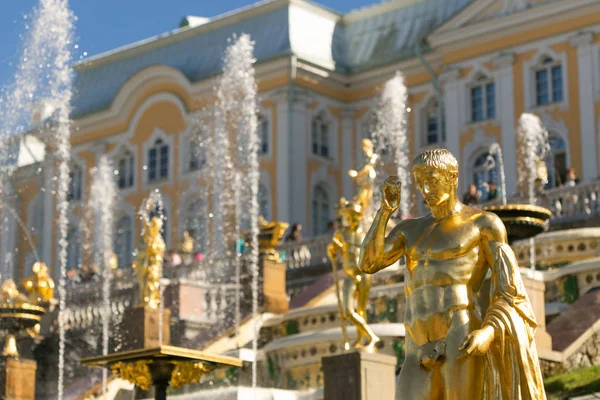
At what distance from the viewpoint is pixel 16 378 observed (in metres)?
18.9

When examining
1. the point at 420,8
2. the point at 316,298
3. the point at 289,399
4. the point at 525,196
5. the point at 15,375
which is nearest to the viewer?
the point at 289,399

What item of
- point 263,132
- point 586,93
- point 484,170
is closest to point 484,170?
point 484,170

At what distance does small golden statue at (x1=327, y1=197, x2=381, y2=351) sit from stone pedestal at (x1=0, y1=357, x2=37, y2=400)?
498 cm

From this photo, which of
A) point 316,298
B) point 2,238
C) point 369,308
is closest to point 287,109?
point 2,238

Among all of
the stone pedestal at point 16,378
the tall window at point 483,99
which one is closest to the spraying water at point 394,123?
the tall window at point 483,99

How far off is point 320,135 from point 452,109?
4.03 m

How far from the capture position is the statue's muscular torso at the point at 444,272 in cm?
803

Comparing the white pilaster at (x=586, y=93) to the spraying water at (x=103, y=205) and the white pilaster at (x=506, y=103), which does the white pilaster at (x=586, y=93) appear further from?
the spraying water at (x=103, y=205)

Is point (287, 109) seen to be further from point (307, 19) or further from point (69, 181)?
point (69, 181)

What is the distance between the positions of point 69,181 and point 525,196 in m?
19.6

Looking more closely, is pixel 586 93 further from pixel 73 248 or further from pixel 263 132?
pixel 73 248

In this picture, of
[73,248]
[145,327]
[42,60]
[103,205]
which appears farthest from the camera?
[103,205]

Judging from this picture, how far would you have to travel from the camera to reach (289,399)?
1487cm

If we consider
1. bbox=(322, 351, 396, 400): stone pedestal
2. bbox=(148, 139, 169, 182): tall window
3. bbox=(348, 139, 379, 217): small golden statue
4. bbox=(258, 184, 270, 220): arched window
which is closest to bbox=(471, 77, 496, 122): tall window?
bbox=(258, 184, 270, 220): arched window
